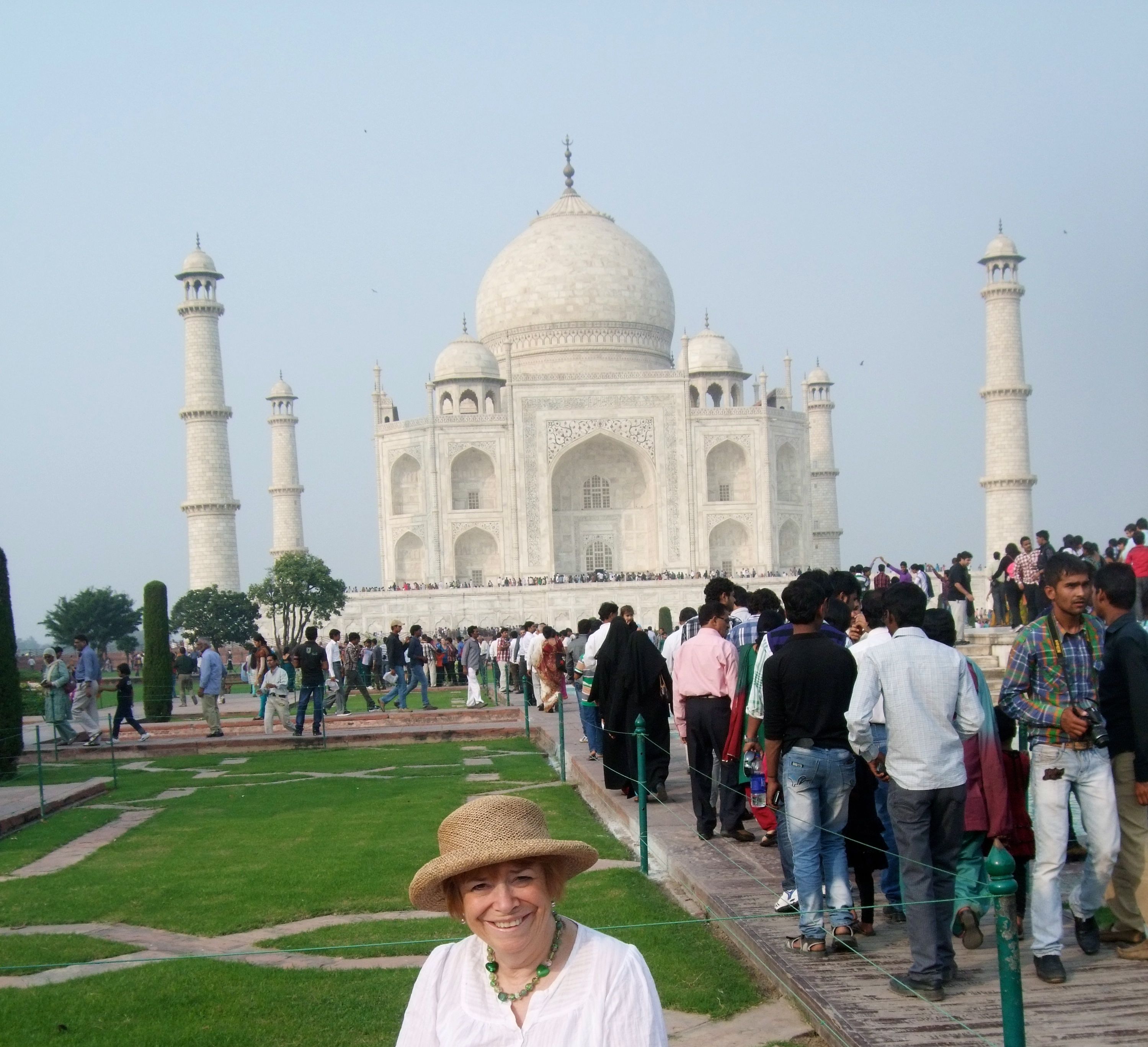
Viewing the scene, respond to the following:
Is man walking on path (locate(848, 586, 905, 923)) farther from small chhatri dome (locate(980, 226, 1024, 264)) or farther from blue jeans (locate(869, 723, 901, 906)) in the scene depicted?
small chhatri dome (locate(980, 226, 1024, 264))

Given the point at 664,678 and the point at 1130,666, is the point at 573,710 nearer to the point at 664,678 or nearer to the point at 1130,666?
the point at 664,678

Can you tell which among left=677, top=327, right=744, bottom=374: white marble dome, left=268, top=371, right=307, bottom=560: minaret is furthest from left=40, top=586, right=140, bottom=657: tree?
left=677, top=327, right=744, bottom=374: white marble dome

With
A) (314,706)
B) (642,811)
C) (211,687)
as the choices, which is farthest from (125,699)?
(642,811)

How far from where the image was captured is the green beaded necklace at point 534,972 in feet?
6.96

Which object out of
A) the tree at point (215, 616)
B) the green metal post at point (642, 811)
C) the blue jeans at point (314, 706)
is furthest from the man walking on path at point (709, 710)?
the tree at point (215, 616)

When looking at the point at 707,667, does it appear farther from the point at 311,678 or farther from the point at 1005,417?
the point at 1005,417

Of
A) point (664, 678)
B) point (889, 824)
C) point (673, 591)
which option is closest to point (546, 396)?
point (673, 591)

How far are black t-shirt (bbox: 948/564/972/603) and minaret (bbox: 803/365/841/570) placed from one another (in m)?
25.1

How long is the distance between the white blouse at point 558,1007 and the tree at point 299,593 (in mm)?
29964

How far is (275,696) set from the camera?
512 inches

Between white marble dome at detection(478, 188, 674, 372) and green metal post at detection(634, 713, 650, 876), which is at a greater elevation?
white marble dome at detection(478, 188, 674, 372)

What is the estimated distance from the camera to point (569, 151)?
139 ft

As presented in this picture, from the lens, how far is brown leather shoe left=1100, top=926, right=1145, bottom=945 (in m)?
4.22

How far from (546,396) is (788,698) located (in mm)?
32063
